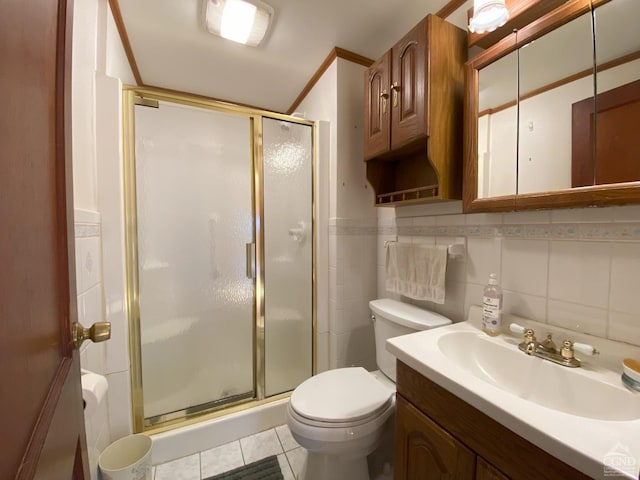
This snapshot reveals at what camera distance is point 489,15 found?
929 mm

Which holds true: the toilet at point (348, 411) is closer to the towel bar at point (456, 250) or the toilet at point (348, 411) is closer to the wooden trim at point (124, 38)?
the towel bar at point (456, 250)

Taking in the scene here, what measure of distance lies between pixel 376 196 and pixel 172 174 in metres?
1.12

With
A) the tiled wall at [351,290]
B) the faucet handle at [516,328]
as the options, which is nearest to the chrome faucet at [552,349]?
the faucet handle at [516,328]

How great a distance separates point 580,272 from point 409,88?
928mm

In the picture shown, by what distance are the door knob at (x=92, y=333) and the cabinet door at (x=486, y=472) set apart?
0.84 meters

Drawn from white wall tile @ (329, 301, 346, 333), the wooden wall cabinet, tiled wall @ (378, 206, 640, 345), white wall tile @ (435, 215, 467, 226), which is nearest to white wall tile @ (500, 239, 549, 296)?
tiled wall @ (378, 206, 640, 345)

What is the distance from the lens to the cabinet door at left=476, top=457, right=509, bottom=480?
0.59 m

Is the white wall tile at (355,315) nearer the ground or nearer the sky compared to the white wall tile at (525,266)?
nearer the ground

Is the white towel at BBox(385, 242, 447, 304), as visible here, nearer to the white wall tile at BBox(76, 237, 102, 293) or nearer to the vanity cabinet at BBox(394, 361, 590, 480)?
the vanity cabinet at BBox(394, 361, 590, 480)

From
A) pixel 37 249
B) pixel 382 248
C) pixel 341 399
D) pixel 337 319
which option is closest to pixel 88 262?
pixel 37 249

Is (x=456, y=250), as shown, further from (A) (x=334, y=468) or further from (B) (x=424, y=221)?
(A) (x=334, y=468)

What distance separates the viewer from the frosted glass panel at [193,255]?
1401mm

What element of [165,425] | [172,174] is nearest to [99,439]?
[165,425]

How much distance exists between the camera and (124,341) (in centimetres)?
125
